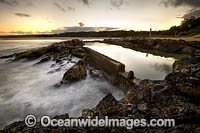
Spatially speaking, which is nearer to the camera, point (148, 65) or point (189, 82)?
point (189, 82)

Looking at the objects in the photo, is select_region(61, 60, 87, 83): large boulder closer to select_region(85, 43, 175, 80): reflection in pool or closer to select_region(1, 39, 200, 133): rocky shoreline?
select_region(85, 43, 175, 80): reflection in pool

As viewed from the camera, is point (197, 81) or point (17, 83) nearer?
point (197, 81)

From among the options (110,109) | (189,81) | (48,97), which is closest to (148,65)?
(189,81)

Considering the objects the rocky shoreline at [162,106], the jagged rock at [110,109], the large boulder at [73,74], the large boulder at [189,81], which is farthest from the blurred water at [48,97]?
the large boulder at [189,81]

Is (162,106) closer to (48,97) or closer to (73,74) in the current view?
(48,97)

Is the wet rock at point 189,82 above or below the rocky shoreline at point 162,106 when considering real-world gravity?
above

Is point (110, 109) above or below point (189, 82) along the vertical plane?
below

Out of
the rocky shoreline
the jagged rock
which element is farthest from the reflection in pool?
the jagged rock

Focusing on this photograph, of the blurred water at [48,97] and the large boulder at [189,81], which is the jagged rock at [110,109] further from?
the blurred water at [48,97]

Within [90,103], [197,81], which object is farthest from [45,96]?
[197,81]

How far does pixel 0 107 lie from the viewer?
→ 4.12 m

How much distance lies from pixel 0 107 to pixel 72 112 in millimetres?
3115

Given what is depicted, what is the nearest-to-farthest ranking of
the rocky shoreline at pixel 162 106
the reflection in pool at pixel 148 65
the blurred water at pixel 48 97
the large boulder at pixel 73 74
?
the rocky shoreline at pixel 162 106, the blurred water at pixel 48 97, the reflection in pool at pixel 148 65, the large boulder at pixel 73 74

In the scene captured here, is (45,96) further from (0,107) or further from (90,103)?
(90,103)
